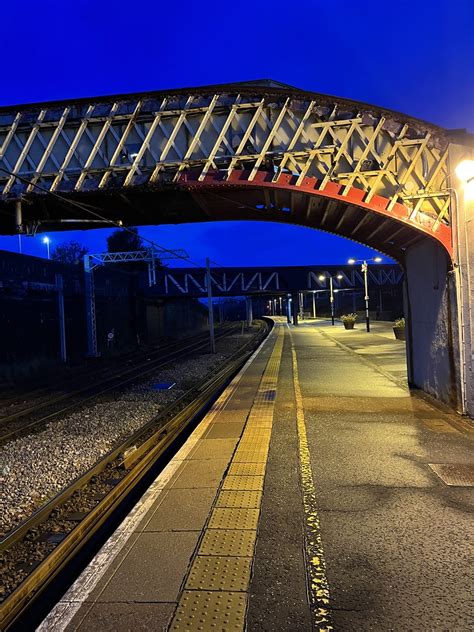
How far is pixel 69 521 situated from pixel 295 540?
2.90 meters

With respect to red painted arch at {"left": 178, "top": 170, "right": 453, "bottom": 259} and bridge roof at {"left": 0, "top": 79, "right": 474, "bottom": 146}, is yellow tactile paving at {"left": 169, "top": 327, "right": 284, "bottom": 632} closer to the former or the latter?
red painted arch at {"left": 178, "top": 170, "right": 453, "bottom": 259}

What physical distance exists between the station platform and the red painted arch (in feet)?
11.3

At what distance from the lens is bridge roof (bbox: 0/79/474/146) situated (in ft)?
27.1

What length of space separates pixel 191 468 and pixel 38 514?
1.85m

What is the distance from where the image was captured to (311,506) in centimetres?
443

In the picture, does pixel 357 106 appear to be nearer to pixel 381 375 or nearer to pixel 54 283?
pixel 381 375

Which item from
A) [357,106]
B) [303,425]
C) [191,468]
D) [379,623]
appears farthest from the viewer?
[357,106]

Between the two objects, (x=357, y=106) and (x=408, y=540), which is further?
(x=357, y=106)

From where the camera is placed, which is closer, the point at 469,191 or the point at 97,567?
the point at 97,567

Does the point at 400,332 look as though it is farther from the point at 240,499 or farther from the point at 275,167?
the point at 240,499

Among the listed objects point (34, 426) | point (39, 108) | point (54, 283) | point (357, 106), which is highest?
point (39, 108)

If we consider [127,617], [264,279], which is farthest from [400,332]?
[264,279]

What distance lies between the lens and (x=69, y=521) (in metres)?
5.18

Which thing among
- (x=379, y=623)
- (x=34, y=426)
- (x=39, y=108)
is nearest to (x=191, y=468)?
(x=379, y=623)
